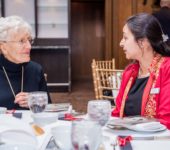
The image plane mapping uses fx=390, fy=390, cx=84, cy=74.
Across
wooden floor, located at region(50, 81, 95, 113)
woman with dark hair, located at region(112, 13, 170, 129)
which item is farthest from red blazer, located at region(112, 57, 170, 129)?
wooden floor, located at region(50, 81, 95, 113)

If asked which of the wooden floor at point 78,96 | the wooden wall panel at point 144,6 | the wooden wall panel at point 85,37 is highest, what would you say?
the wooden wall panel at point 144,6

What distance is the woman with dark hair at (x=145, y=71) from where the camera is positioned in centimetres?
205

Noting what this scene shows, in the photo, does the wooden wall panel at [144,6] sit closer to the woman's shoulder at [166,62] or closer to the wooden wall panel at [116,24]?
the wooden wall panel at [116,24]

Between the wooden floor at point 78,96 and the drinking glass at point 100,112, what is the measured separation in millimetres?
4171

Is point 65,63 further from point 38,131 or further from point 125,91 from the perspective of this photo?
point 38,131

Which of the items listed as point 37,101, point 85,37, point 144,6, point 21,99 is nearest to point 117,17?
point 144,6

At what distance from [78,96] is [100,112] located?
18.7ft

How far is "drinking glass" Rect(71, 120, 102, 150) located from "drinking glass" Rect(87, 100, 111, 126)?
44cm

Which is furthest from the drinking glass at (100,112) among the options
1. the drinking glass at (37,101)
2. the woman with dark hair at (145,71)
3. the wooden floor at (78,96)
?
the wooden floor at (78,96)

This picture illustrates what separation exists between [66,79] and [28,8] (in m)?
1.60

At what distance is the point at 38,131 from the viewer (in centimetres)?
159

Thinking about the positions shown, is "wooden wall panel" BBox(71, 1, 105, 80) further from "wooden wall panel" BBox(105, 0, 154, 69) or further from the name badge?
A: the name badge

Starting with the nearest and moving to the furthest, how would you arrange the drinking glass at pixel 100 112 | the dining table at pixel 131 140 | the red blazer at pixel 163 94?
the dining table at pixel 131 140 < the drinking glass at pixel 100 112 < the red blazer at pixel 163 94

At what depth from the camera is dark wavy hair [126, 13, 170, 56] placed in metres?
2.13
